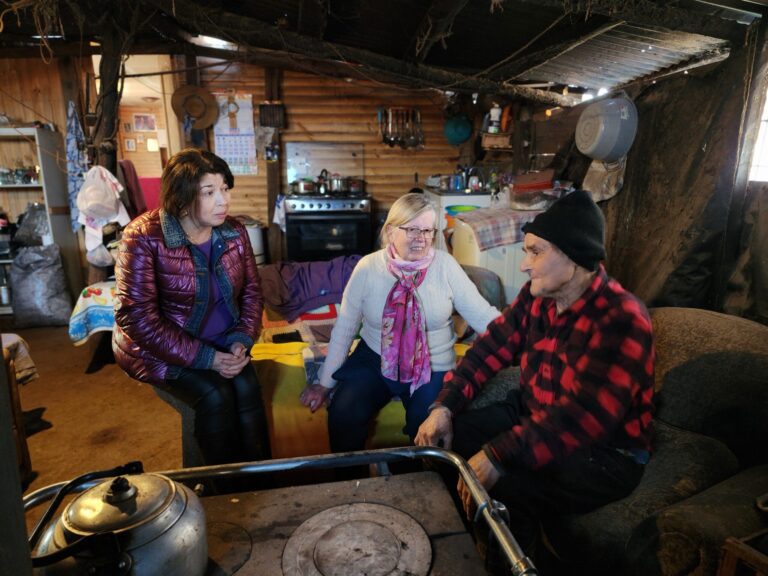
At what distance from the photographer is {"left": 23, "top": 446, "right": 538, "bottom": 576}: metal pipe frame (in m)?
1.08

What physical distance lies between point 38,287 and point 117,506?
542 centimetres

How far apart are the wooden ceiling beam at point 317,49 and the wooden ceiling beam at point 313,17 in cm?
9

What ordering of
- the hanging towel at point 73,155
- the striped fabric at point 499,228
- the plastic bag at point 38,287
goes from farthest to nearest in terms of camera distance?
1. the hanging towel at point 73,155
2. the plastic bag at point 38,287
3. the striped fabric at point 499,228

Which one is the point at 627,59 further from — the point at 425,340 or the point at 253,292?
the point at 253,292

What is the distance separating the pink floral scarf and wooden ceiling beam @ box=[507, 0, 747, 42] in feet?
5.29

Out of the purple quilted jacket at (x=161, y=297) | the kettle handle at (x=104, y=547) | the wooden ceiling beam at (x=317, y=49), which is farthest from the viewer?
the wooden ceiling beam at (x=317, y=49)

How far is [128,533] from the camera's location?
2.90ft

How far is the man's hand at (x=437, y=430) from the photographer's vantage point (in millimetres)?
1878

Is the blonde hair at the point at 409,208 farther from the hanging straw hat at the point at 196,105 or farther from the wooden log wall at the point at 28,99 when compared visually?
the wooden log wall at the point at 28,99

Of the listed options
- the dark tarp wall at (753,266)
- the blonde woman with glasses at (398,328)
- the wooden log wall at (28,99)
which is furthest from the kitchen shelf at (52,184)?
the dark tarp wall at (753,266)

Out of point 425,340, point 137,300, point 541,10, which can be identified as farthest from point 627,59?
point 137,300

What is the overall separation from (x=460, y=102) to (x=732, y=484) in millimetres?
Answer: 5859

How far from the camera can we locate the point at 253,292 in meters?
2.57

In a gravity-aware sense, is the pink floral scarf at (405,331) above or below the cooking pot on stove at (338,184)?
below
